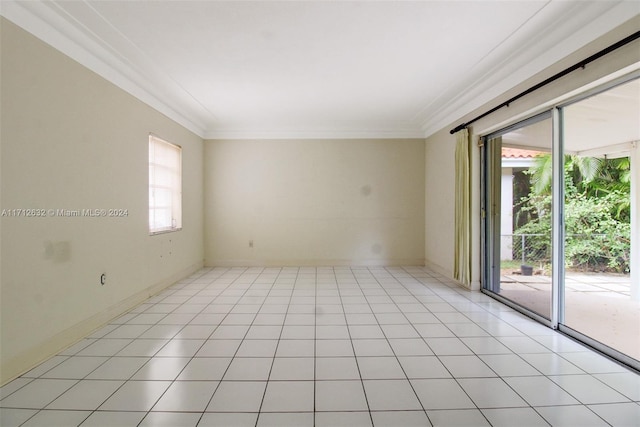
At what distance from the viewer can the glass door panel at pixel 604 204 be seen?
2957mm

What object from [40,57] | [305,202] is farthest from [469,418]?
[305,202]

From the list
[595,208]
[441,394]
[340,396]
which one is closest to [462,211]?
[595,208]

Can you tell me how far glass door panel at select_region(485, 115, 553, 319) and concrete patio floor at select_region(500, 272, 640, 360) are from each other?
19 mm

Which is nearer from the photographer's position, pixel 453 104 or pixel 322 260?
pixel 453 104

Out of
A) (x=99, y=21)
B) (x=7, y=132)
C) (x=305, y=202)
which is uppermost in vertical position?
(x=99, y=21)

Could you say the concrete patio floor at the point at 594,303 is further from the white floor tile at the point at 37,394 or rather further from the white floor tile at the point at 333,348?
the white floor tile at the point at 37,394

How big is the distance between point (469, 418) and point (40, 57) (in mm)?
3879

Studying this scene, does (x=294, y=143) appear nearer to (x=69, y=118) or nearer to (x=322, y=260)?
(x=322, y=260)

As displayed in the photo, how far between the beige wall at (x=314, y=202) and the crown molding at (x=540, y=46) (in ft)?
6.51

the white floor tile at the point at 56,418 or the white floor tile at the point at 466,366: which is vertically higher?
the white floor tile at the point at 466,366

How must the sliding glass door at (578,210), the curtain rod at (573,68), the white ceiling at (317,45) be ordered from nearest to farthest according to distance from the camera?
the curtain rod at (573,68) < the white ceiling at (317,45) < the sliding glass door at (578,210)

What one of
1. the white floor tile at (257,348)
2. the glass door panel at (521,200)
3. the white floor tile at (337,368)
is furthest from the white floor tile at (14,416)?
the glass door panel at (521,200)

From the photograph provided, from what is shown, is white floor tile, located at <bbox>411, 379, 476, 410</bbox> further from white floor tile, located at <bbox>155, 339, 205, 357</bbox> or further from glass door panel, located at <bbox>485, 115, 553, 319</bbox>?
glass door panel, located at <bbox>485, 115, 553, 319</bbox>

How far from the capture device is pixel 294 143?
5.67 m
